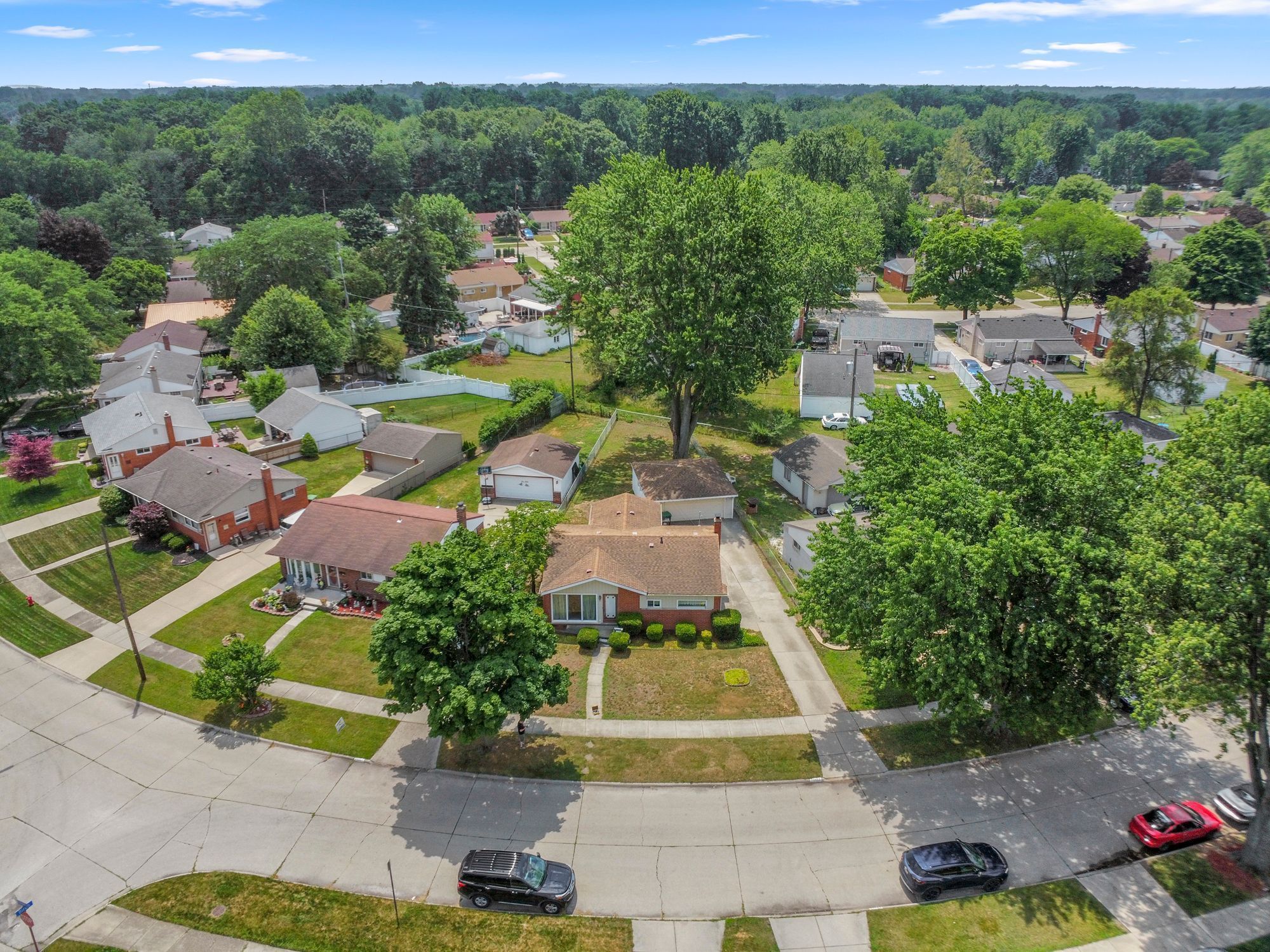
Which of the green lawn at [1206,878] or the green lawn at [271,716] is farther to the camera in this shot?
the green lawn at [271,716]

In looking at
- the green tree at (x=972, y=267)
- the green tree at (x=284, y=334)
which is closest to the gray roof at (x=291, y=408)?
the green tree at (x=284, y=334)

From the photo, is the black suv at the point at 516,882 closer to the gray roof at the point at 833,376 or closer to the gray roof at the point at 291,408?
the gray roof at the point at 291,408

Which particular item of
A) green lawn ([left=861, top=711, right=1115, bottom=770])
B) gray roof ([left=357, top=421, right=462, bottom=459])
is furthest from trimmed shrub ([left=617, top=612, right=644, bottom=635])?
gray roof ([left=357, top=421, right=462, bottom=459])

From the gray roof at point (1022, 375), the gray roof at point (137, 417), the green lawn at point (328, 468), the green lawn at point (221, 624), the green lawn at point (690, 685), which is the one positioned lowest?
the green lawn at point (690, 685)

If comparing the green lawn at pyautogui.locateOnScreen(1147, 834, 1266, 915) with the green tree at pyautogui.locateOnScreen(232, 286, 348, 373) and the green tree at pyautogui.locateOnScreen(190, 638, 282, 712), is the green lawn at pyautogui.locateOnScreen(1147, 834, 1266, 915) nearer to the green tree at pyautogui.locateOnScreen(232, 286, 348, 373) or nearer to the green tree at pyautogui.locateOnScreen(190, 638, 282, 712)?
the green tree at pyautogui.locateOnScreen(190, 638, 282, 712)

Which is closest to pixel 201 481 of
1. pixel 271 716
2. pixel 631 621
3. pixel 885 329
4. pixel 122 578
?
pixel 122 578

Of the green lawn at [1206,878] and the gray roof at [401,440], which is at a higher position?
the gray roof at [401,440]
